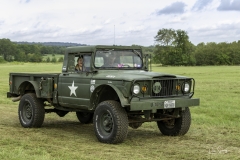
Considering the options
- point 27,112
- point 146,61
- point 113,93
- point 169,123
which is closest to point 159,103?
point 113,93

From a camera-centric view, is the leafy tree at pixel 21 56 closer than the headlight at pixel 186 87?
No

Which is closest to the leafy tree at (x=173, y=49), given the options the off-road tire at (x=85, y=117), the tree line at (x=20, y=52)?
the tree line at (x=20, y=52)

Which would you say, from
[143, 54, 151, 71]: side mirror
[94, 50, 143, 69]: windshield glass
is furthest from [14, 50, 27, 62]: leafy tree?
[94, 50, 143, 69]: windshield glass

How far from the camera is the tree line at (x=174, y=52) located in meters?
93.6

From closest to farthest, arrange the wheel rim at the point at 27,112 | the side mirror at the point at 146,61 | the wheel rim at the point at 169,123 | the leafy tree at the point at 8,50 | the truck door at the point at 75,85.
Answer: the truck door at the point at 75,85 → the wheel rim at the point at 169,123 → the side mirror at the point at 146,61 → the wheel rim at the point at 27,112 → the leafy tree at the point at 8,50

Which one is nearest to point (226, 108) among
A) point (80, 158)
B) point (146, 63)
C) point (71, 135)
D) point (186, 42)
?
point (146, 63)

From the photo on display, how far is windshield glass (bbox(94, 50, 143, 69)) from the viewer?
9320 millimetres

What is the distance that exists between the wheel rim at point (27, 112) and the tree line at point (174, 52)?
242 ft

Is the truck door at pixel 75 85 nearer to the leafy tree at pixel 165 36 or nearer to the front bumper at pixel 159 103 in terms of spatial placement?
the front bumper at pixel 159 103

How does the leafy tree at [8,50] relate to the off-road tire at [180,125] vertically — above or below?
above

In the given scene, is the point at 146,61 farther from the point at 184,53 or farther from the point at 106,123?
the point at 184,53

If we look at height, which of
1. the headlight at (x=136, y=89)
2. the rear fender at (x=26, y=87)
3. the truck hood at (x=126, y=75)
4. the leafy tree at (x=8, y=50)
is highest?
the leafy tree at (x=8, y=50)

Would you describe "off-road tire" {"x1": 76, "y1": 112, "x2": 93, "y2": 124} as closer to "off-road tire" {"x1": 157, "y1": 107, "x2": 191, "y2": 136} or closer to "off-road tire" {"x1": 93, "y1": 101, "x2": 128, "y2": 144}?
"off-road tire" {"x1": 157, "y1": 107, "x2": 191, "y2": 136}

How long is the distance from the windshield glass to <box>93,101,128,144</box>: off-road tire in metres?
1.15
